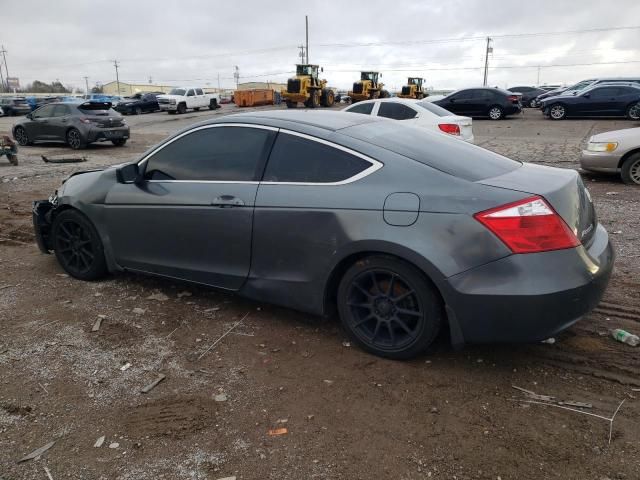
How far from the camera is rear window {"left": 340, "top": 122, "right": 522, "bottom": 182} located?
321 centimetres

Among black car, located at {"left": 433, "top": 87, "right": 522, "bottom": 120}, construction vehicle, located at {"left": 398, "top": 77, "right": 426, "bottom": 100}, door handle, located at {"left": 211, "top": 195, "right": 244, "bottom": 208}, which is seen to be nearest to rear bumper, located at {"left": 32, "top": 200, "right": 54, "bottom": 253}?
door handle, located at {"left": 211, "top": 195, "right": 244, "bottom": 208}

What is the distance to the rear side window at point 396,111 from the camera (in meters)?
11.6

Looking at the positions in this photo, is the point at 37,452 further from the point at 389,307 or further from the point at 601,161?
the point at 601,161

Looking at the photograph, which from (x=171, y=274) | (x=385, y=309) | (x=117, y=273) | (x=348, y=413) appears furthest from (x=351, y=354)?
(x=117, y=273)

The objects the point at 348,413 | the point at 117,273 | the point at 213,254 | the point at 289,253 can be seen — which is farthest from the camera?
the point at 117,273

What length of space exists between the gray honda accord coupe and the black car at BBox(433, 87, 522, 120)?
2316 centimetres

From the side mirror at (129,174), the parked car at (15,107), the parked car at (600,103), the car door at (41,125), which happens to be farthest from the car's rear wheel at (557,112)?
the parked car at (15,107)

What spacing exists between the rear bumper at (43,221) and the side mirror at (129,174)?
1.09 meters

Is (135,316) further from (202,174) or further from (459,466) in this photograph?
(459,466)

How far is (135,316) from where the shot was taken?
13.3 ft

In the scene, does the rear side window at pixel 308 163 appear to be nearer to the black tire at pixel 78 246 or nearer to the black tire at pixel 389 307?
the black tire at pixel 389 307

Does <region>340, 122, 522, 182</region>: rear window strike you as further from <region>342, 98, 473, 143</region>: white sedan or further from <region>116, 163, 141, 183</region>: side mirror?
<region>342, 98, 473, 143</region>: white sedan

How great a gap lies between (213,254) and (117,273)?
5.20 ft

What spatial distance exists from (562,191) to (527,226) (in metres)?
0.45
